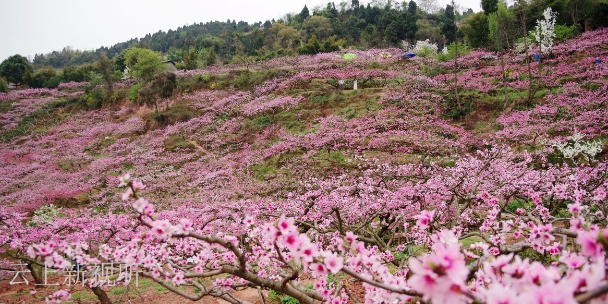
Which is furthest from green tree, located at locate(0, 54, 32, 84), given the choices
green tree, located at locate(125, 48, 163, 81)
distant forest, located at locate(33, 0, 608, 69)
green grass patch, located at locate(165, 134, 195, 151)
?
green grass patch, located at locate(165, 134, 195, 151)

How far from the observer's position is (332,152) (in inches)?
653

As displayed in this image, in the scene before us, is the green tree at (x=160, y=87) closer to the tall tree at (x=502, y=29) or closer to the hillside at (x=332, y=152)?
the hillside at (x=332, y=152)

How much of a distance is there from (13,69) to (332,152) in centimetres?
6237

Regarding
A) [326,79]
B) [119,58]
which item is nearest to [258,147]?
[326,79]

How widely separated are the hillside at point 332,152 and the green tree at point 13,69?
2874cm

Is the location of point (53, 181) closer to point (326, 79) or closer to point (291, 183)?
point (291, 183)

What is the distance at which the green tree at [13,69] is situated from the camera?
173 feet

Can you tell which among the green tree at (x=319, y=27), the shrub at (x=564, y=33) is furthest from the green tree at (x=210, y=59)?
the shrub at (x=564, y=33)

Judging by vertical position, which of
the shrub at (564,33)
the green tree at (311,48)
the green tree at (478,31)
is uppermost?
the green tree at (311,48)

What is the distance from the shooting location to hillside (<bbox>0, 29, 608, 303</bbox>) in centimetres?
810

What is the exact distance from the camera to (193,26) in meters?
141

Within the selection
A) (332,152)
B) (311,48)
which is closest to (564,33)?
(332,152)

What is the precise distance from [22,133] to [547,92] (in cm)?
4514

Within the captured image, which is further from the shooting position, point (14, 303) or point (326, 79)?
point (326, 79)
